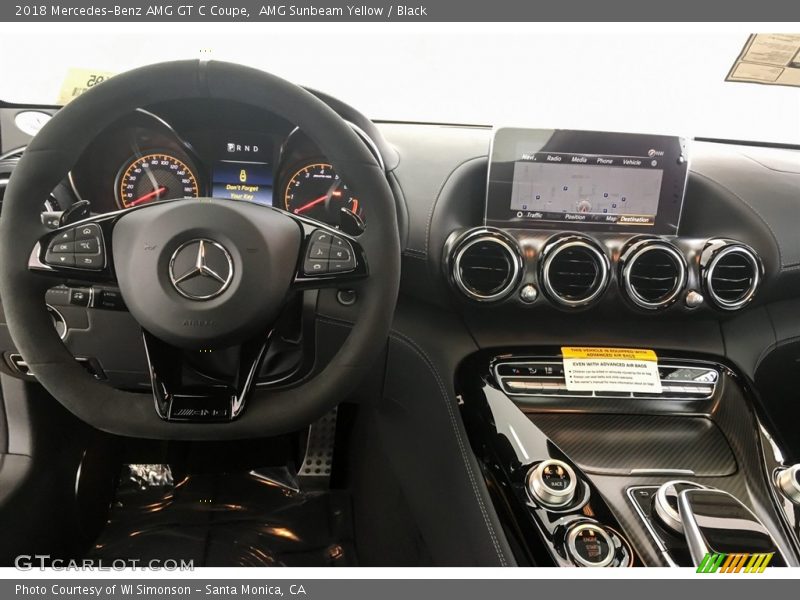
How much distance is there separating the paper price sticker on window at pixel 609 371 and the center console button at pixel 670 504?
21 centimetres

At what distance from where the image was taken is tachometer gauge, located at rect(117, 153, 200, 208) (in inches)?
45.8

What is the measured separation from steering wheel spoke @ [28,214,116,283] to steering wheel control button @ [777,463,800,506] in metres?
1.22

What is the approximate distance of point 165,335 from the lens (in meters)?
0.85

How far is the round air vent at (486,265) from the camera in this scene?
1183mm

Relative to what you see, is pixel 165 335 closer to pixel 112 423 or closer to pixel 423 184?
pixel 112 423

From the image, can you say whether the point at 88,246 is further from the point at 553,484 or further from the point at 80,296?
the point at 553,484

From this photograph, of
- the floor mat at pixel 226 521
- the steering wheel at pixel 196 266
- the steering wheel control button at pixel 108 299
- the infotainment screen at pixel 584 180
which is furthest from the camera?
the floor mat at pixel 226 521

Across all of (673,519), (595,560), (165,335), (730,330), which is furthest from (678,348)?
(165,335)

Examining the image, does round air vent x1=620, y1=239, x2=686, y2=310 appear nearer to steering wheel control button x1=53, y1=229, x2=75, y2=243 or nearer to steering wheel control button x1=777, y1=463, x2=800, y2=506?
steering wheel control button x1=777, y1=463, x2=800, y2=506

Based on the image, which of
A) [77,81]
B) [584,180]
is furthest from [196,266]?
[584,180]

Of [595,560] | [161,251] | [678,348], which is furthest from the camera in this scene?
[678,348]

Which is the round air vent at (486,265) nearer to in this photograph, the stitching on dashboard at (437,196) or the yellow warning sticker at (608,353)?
the stitching on dashboard at (437,196)

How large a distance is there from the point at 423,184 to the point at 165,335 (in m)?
0.62

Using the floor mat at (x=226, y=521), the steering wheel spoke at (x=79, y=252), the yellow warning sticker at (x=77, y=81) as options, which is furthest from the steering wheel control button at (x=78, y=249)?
the floor mat at (x=226, y=521)
